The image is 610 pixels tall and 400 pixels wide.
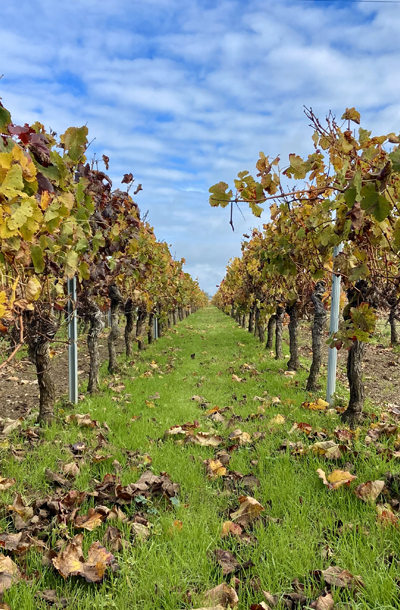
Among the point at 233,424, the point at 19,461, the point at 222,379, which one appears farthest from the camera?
the point at 222,379

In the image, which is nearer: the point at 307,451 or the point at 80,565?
the point at 80,565

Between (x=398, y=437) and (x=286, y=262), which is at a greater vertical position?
(x=286, y=262)

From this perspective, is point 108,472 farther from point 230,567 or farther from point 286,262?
point 286,262

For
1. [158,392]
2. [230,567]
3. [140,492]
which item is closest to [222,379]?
[158,392]

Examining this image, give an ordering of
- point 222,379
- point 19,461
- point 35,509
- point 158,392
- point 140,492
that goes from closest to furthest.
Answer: point 35,509 → point 140,492 → point 19,461 → point 158,392 → point 222,379

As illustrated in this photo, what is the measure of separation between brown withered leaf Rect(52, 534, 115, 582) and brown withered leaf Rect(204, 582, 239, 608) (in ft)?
1.95

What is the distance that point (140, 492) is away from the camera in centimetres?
291

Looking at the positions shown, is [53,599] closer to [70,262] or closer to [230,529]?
[230,529]

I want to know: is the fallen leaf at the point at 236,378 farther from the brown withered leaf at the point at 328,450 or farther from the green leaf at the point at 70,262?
the green leaf at the point at 70,262

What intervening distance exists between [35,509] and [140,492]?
2.44 ft

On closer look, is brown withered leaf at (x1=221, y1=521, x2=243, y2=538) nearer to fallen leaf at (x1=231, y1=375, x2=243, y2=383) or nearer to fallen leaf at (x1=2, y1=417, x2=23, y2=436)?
fallen leaf at (x1=2, y1=417, x2=23, y2=436)

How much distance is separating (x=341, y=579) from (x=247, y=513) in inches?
31.2

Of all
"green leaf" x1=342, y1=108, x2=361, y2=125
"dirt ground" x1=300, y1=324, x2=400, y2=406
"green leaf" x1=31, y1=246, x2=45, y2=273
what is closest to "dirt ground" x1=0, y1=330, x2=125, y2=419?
"green leaf" x1=31, y1=246, x2=45, y2=273

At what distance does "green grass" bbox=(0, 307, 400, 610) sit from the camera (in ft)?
6.42
